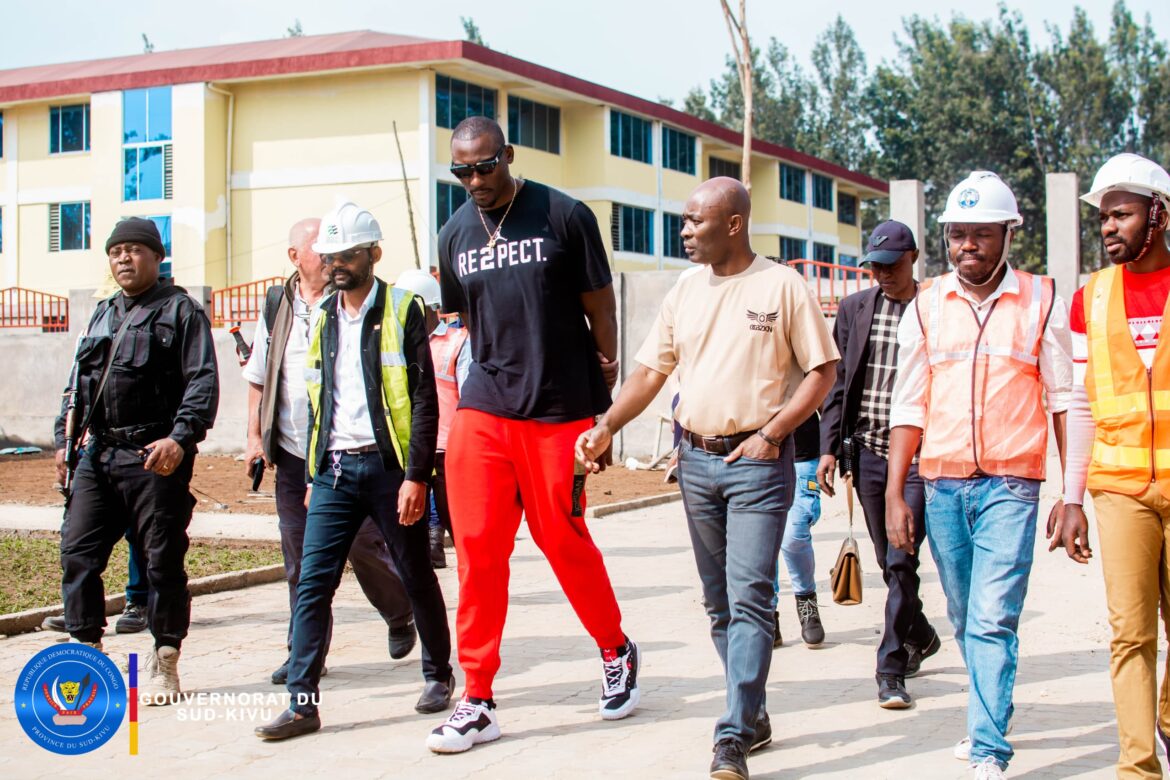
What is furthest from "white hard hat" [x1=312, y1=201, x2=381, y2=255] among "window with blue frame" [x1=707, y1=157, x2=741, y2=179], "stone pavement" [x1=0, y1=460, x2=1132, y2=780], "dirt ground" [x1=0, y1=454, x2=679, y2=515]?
"window with blue frame" [x1=707, y1=157, x2=741, y2=179]

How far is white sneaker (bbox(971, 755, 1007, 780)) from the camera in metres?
4.62

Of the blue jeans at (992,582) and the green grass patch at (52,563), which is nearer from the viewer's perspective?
the blue jeans at (992,582)

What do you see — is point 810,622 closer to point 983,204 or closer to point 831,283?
point 983,204

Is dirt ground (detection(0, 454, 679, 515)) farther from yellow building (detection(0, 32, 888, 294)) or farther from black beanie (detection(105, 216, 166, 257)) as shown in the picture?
yellow building (detection(0, 32, 888, 294))

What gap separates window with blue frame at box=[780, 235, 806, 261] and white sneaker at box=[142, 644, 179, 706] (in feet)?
151

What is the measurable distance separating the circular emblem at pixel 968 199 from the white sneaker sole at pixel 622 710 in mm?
2377

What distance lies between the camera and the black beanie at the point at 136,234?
6.28m

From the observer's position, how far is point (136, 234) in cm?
630

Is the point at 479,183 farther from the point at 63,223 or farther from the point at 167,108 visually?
the point at 63,223

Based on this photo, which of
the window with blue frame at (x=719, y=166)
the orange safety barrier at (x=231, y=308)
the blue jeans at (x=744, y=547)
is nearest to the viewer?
the blue jeans at (x=744, y=547)

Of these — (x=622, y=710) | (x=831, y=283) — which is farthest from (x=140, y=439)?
(x=831, y=283)

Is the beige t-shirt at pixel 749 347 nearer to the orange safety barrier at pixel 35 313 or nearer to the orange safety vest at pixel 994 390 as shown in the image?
the orange safety vest at pixel 994 390

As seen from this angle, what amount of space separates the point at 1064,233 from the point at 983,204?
659 inches

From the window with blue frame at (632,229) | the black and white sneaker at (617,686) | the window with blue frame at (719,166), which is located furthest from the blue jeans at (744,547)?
the window with blue frame at (719,166)
